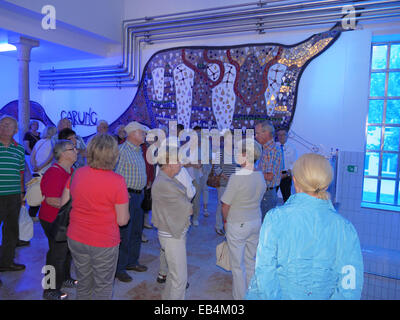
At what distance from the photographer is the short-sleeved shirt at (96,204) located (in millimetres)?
2115

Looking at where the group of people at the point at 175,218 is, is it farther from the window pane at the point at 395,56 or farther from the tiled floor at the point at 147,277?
the window pane at the point at 395,56

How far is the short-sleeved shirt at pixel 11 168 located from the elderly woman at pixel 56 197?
796 millimetres

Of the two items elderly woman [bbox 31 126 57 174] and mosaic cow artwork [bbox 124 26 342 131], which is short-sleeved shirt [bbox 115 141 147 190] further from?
mosaic cow artwork [bbox 124 26 342 131]

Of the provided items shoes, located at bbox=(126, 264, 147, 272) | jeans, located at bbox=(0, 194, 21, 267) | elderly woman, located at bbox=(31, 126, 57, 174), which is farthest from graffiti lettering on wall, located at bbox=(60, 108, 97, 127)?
shoes, located at bbox=(126, 264, 147, 272)

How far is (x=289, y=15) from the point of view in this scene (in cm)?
595

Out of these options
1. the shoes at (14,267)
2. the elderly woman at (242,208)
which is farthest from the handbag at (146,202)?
the shoes at (14,267)

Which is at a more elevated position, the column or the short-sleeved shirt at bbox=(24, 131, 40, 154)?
the column

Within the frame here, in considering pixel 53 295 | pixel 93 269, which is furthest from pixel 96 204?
pixel 53 295

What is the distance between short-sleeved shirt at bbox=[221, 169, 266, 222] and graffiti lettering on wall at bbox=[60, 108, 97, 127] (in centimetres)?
719

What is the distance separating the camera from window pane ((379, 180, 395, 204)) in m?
5.77

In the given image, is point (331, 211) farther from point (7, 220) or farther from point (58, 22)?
point (58, 22)

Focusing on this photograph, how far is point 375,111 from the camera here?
588 cm

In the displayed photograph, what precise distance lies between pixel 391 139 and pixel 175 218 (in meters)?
5.11
